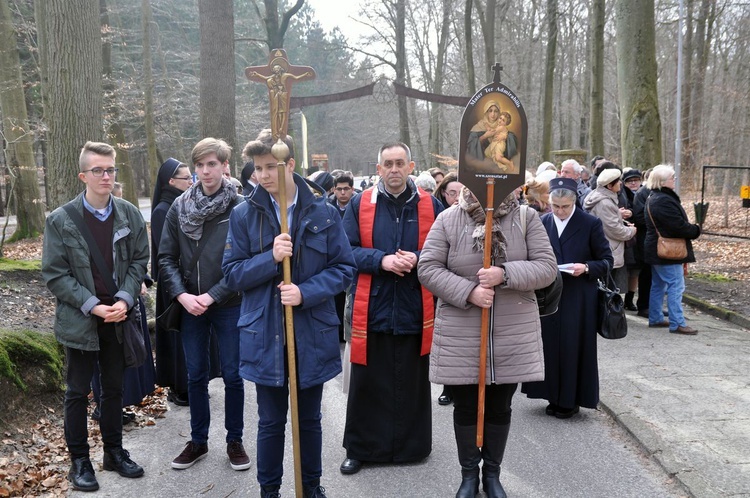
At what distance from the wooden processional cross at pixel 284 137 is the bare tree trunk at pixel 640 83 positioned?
981cm

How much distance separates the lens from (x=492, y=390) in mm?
4113

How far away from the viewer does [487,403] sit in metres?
4.14

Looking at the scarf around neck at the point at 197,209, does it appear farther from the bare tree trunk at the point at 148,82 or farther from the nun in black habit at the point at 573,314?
the bare tree trunk at the point at 148,82

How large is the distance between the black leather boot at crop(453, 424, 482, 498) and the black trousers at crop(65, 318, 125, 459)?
2294mm

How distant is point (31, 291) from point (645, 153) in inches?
403

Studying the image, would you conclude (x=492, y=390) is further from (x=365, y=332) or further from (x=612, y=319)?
(x=612, y=319)

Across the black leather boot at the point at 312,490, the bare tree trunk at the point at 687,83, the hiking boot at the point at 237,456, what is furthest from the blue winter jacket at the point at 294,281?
the bare tree trunk at the point at 687,83

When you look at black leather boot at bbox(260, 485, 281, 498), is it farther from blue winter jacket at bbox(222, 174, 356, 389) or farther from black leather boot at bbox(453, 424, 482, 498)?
black leather boot at bbox(453, 424, 482, 498)

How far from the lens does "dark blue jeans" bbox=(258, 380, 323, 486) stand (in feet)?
12.5

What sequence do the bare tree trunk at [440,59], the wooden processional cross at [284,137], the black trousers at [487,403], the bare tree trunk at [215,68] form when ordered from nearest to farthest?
the wooden processional cross at [284,137]
the black trousers at [487,403]
the bare tree trunk at [215,68]
the bare tree trunk at [440,59]

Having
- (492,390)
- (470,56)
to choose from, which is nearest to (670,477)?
(492,390)

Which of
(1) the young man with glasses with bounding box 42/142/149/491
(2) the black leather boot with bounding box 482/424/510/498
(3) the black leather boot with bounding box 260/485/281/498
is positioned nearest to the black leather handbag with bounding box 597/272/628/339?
(2) the black leather boot with bounding box 482/424/510/498

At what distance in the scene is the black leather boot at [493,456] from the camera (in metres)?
4.11

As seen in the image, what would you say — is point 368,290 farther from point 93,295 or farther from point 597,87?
point 597,87
